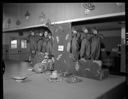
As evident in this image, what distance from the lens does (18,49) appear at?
74.5 inches

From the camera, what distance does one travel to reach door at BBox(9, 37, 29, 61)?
6.20ft

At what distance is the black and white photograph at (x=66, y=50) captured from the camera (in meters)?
1.33

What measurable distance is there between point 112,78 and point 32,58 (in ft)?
4.43

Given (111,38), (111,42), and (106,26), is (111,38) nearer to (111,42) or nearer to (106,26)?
(111,42)


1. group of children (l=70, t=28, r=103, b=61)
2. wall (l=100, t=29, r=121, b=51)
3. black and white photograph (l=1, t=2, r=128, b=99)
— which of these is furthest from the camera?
group of children (l=70, t=28, r=103, b=61)

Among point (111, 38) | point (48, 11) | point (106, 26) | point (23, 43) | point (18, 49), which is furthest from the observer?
point (48, 11)

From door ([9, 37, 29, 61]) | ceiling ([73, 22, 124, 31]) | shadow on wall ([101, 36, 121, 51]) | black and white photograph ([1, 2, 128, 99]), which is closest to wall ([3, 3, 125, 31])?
black and white photograph ([1, 2, 128, 99])

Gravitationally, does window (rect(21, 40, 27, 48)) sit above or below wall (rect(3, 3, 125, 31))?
below

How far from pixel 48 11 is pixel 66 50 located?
30.5 inches

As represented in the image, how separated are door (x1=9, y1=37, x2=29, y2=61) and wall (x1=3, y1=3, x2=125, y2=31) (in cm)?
24

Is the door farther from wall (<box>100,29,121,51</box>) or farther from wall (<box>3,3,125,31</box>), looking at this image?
wall (<box>100,29,121,51</box>)

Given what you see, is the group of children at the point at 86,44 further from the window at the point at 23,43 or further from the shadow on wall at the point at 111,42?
the window at the point at 23,43

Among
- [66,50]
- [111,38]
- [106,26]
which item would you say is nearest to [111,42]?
[111,38]

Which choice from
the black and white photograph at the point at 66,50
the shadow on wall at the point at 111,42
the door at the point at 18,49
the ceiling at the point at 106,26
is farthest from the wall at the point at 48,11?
the shadow on wall at the point at 111,42
